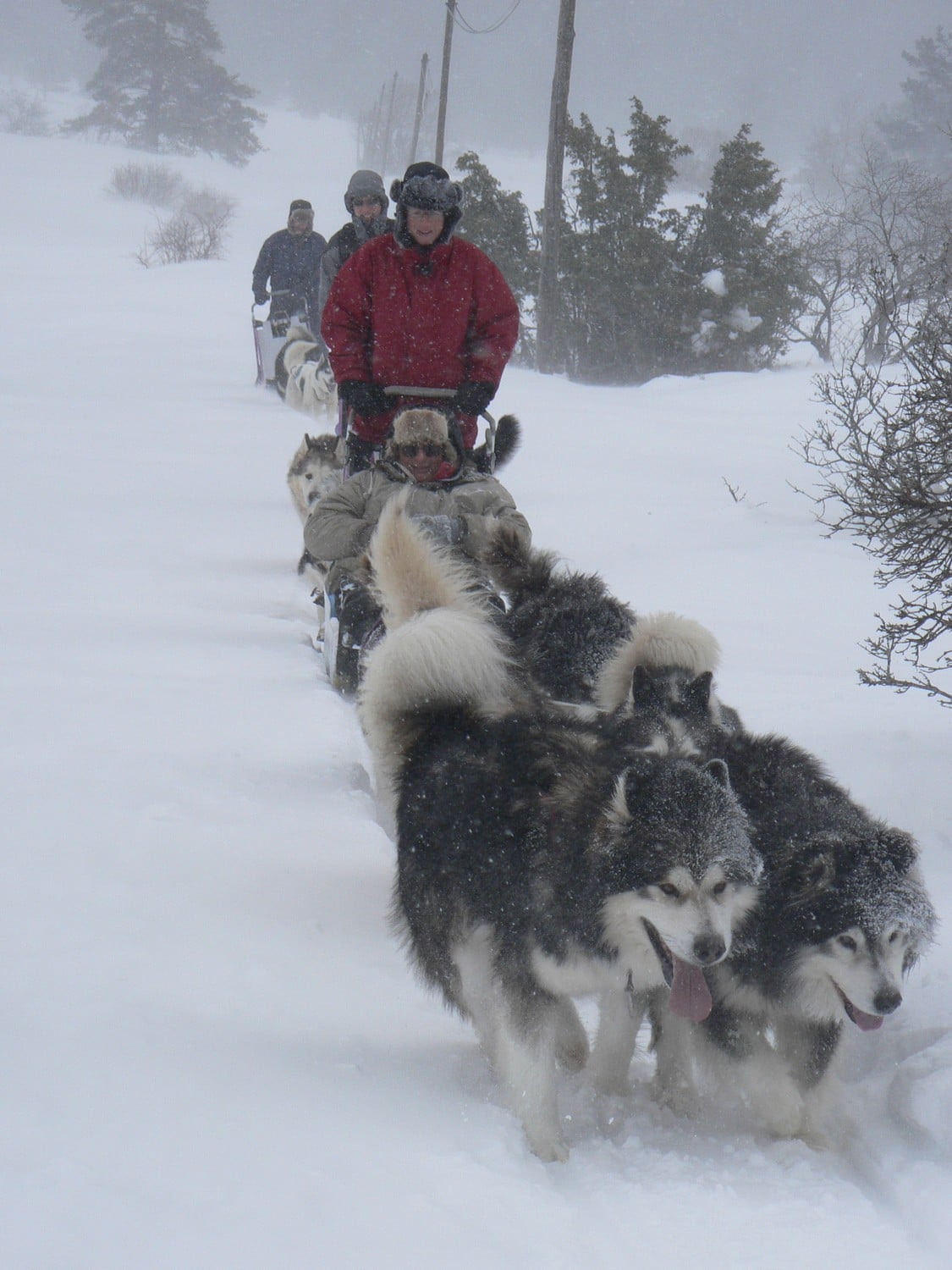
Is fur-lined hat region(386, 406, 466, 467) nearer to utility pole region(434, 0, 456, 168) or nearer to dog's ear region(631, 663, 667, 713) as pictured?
dog's ear region(631, 663, 667, 713)

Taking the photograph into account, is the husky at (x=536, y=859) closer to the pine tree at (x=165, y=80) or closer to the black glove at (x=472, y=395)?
the black glove at (x=472, y=395)

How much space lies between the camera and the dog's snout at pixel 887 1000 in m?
→ 2.30

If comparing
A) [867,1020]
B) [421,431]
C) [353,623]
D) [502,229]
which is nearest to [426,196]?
[421,431]

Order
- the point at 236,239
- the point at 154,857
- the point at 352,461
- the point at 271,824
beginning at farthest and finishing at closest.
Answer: the point at 236,239 < the point at 352,461 < the point at 271,824 < the point at 154,857

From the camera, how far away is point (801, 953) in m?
2.46

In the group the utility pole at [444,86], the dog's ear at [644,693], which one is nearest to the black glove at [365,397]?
the dog's ear at [644,693]

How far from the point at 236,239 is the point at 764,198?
2257 cm

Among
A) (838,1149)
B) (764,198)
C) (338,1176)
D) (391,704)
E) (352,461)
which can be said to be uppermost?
(764,198)

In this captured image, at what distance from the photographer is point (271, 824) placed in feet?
11.6

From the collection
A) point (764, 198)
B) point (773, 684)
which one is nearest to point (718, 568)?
point (773, 684)

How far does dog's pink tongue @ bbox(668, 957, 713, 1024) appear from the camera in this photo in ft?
7.84

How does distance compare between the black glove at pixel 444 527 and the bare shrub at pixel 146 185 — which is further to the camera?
the bare shrub at pixel 146 185

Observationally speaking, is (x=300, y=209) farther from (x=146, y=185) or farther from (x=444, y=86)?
(x=146, y=185)

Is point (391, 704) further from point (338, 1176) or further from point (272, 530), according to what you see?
point (272, 530)
